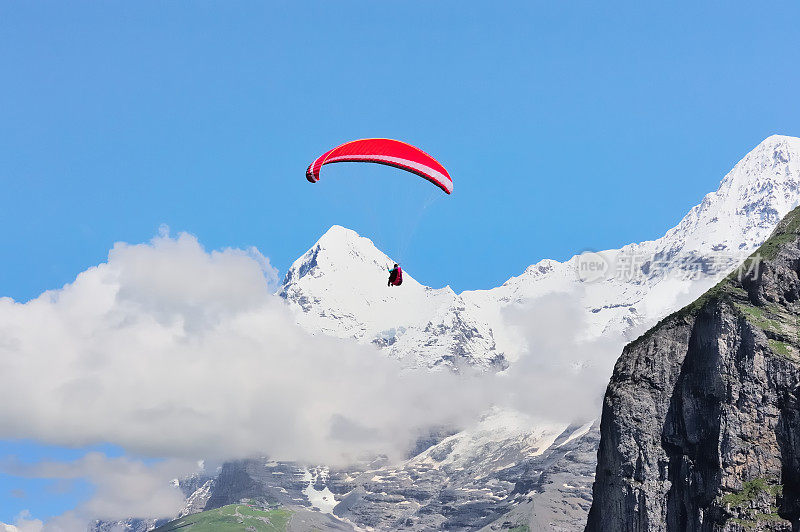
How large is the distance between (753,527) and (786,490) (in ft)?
35.7

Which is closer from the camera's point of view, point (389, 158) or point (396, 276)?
point (396, 276)

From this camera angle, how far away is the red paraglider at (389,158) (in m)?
112

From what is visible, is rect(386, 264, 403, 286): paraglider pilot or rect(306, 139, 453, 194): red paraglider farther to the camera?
rect(306, 139, 453, 194): red paraglider

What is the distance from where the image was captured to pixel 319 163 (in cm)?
11194

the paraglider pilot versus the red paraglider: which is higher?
the red paraglider

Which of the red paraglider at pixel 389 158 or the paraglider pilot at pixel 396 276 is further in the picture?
the red paraglider at pixel 389 158

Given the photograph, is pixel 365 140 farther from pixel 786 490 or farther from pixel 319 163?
pixel 786 490

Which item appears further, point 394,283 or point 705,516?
point 705,516

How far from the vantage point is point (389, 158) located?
114 meters

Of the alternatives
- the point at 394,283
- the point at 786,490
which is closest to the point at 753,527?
the point at 786,490

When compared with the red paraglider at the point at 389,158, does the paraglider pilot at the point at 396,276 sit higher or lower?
lower

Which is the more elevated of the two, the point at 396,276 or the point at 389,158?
the point at 389,158

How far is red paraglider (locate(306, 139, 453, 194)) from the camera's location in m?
112

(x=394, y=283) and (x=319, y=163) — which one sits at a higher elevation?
(x=319, y=163)
